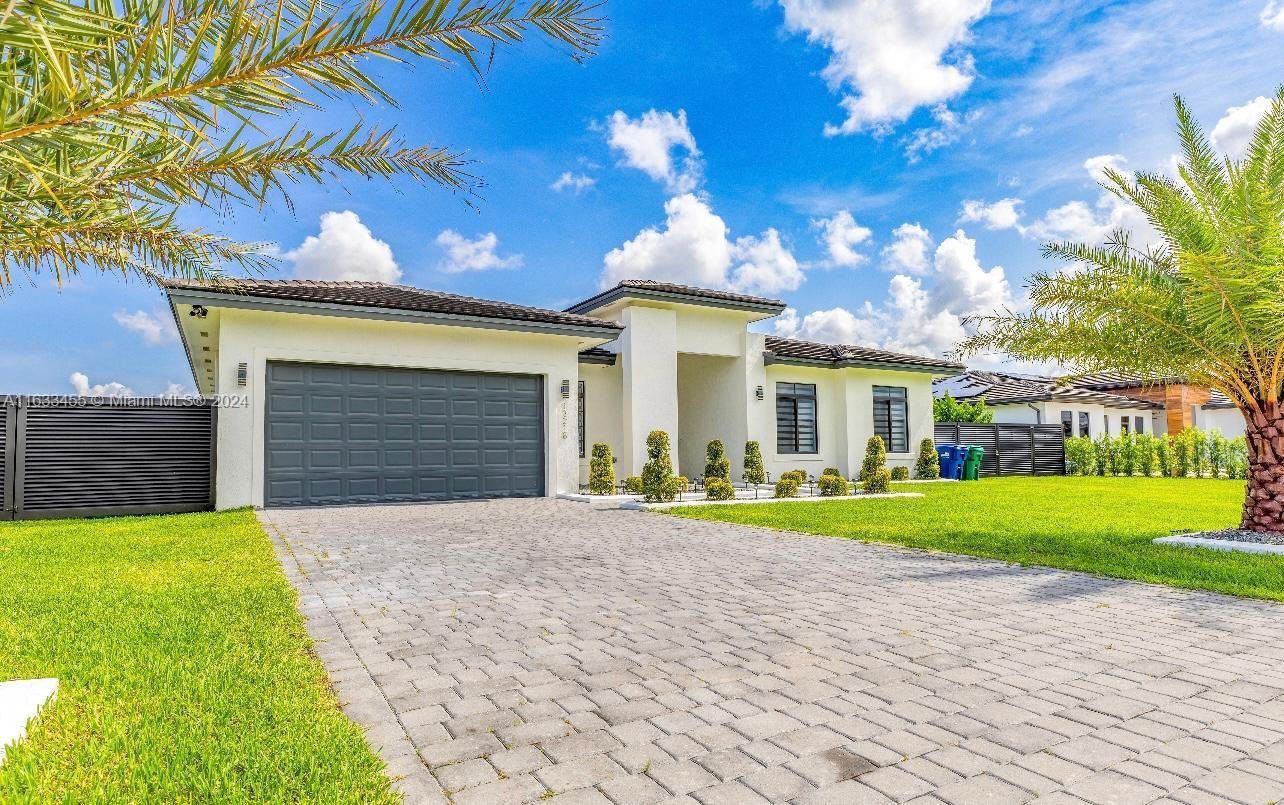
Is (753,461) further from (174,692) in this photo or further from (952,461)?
(174,692)

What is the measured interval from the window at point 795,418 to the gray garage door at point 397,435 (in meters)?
8.46

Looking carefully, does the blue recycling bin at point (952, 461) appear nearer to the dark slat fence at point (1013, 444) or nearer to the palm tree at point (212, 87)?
the dark slat fence at point (1013, 444)

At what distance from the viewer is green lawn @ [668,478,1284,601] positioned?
6.87 metres

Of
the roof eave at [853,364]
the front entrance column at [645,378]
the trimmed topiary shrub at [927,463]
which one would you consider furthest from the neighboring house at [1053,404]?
the front entrance column at [645,378]

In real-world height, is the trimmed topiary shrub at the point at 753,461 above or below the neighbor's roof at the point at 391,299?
below

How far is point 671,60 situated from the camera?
12.9 m

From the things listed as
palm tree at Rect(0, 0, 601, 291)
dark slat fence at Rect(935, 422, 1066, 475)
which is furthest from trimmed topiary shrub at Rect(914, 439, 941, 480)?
palm tree at Rect(0, 0, 601, 291)

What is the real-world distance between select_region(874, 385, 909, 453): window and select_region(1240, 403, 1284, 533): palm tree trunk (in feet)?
44.0

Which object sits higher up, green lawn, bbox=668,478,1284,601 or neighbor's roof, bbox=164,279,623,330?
neighbor's roof, bbox=164,279,623,330

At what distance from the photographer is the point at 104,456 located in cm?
1201

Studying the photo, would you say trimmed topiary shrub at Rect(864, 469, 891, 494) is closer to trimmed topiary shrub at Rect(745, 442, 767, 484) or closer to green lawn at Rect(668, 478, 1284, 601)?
green lawn at Rect(668, 478, 1284, 601)

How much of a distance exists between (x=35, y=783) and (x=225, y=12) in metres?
2.71

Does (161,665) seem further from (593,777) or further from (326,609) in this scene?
(593,777)

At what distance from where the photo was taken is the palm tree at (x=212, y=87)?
1.74 metres
